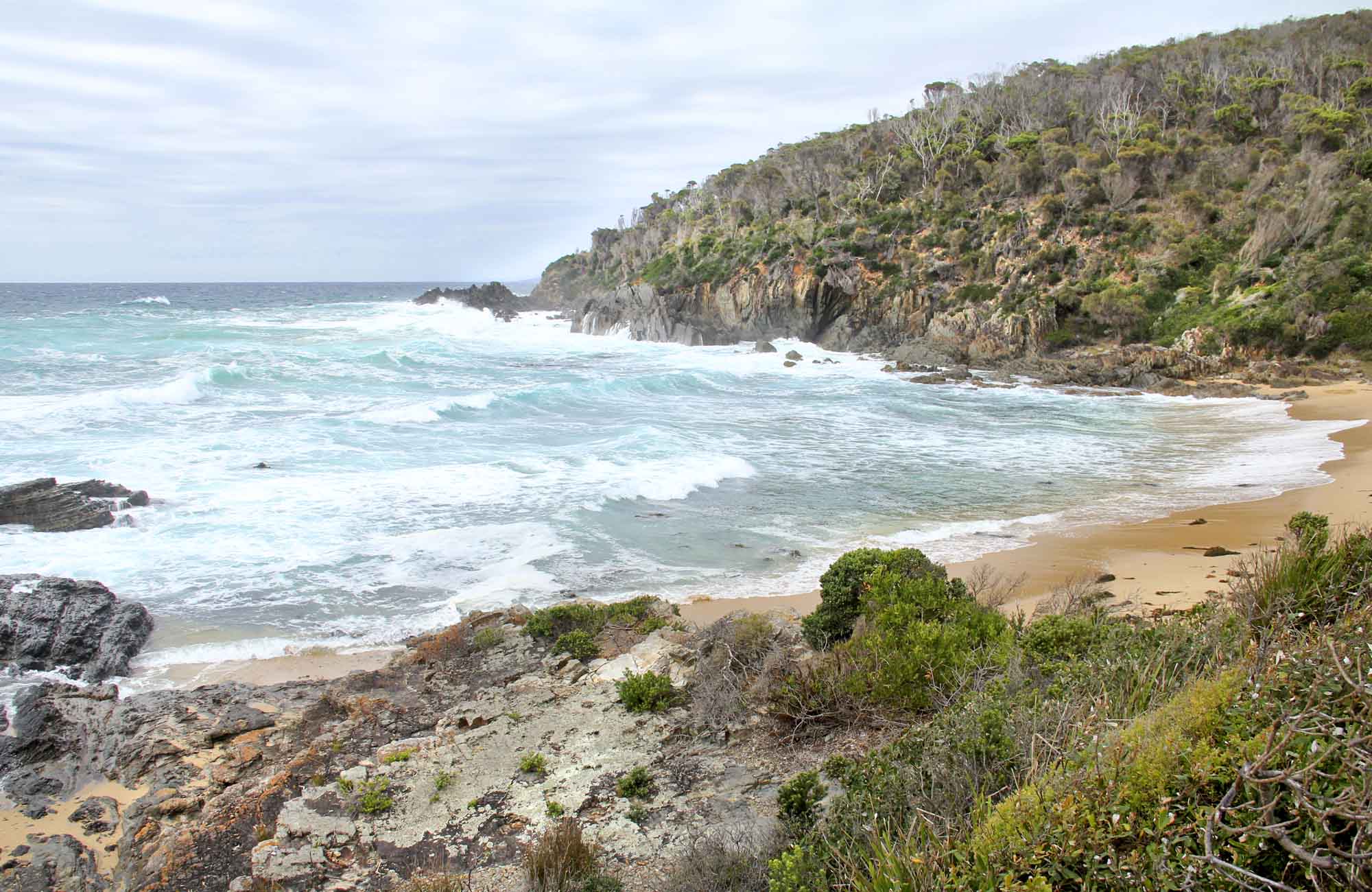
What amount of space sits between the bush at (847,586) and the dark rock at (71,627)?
8.13m

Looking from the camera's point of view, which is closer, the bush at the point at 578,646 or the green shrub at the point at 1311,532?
the green shrub at the point at 1311,532

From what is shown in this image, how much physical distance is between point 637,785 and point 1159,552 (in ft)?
32.3

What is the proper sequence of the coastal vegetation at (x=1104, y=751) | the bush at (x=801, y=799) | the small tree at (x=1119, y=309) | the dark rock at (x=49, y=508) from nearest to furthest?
the coastal vegetation at (x=1104, y=751) < the bush at (x=801, y=799) < the dark rock at (x=49, y=508) < the small tree at (x=1119, y=309)

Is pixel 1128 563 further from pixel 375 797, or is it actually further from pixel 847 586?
pixel 375 797

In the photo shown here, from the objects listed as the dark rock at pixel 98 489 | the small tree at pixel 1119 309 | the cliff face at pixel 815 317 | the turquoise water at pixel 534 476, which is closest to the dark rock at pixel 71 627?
the turquoise water at pixel 534 476

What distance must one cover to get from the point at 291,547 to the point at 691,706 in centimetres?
920

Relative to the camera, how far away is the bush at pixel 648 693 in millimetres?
7270

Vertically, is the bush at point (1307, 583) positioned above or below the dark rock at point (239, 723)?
above

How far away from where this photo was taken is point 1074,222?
137 feet

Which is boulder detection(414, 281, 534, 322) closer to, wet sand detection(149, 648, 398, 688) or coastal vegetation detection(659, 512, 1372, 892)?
wet sand detection(149, 648, 398, 688)

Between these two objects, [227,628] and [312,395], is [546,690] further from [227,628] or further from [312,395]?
[312,395]

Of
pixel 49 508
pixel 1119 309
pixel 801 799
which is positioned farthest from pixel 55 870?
pixel 1119 309

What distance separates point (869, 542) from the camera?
13.4 meters

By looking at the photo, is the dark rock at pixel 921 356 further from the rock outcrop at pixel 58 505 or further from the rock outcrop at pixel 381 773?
the rock outcrop at pixel 58 505
